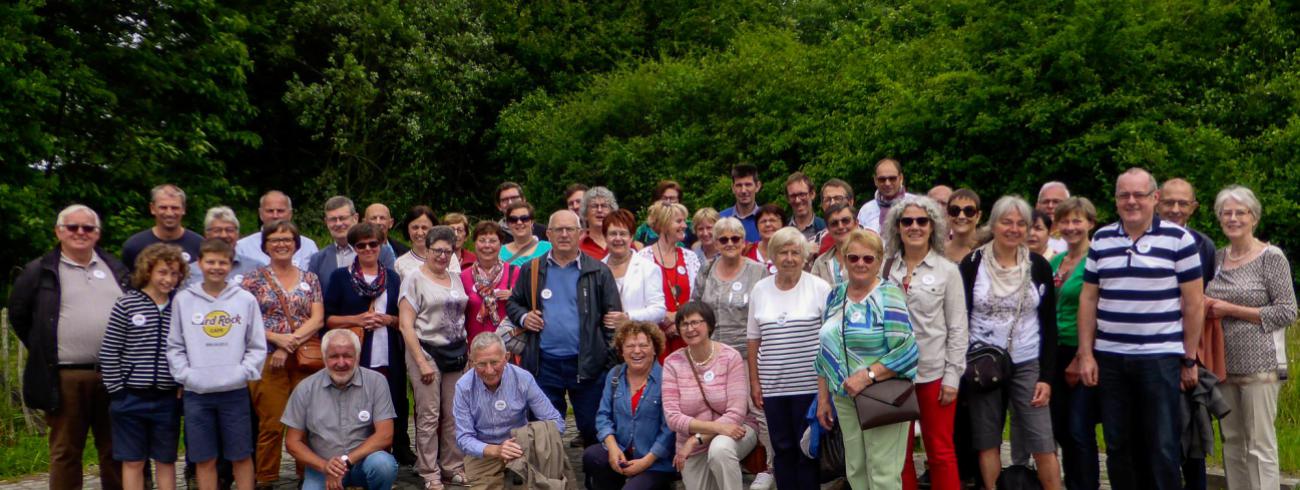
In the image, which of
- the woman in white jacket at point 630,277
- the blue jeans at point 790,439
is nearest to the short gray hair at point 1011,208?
the blue jeans at point 790,439

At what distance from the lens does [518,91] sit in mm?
28688

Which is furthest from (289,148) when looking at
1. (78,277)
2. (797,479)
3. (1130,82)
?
(797,479)

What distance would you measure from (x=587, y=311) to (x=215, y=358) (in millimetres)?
2359

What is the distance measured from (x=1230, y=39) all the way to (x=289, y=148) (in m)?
19.8

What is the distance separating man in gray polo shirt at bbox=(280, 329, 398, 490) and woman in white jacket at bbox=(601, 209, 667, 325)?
1.65 meters

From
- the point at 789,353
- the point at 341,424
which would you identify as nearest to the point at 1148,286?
the point at 789,353

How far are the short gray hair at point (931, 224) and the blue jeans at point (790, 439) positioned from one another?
1056mm

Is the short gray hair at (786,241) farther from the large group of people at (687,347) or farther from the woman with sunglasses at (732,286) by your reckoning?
the woman with sunglasses at (732,286)

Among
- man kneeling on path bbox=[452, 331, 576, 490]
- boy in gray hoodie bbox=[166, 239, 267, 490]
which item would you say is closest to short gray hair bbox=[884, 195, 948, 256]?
man kneeling on path bbox=[452, 331, 576, 490]

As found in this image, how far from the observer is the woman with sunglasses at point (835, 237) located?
8.16 m

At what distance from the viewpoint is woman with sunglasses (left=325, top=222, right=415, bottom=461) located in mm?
8578

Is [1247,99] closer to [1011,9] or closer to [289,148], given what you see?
[1011,9]

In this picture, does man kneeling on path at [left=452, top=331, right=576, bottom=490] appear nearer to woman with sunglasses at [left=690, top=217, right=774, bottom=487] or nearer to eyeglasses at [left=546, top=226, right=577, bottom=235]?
eyeglasses at [left=546, top=226, right=577, bottom=235]

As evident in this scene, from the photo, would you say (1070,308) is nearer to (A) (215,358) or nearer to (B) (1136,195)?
(B) (1136,195)
